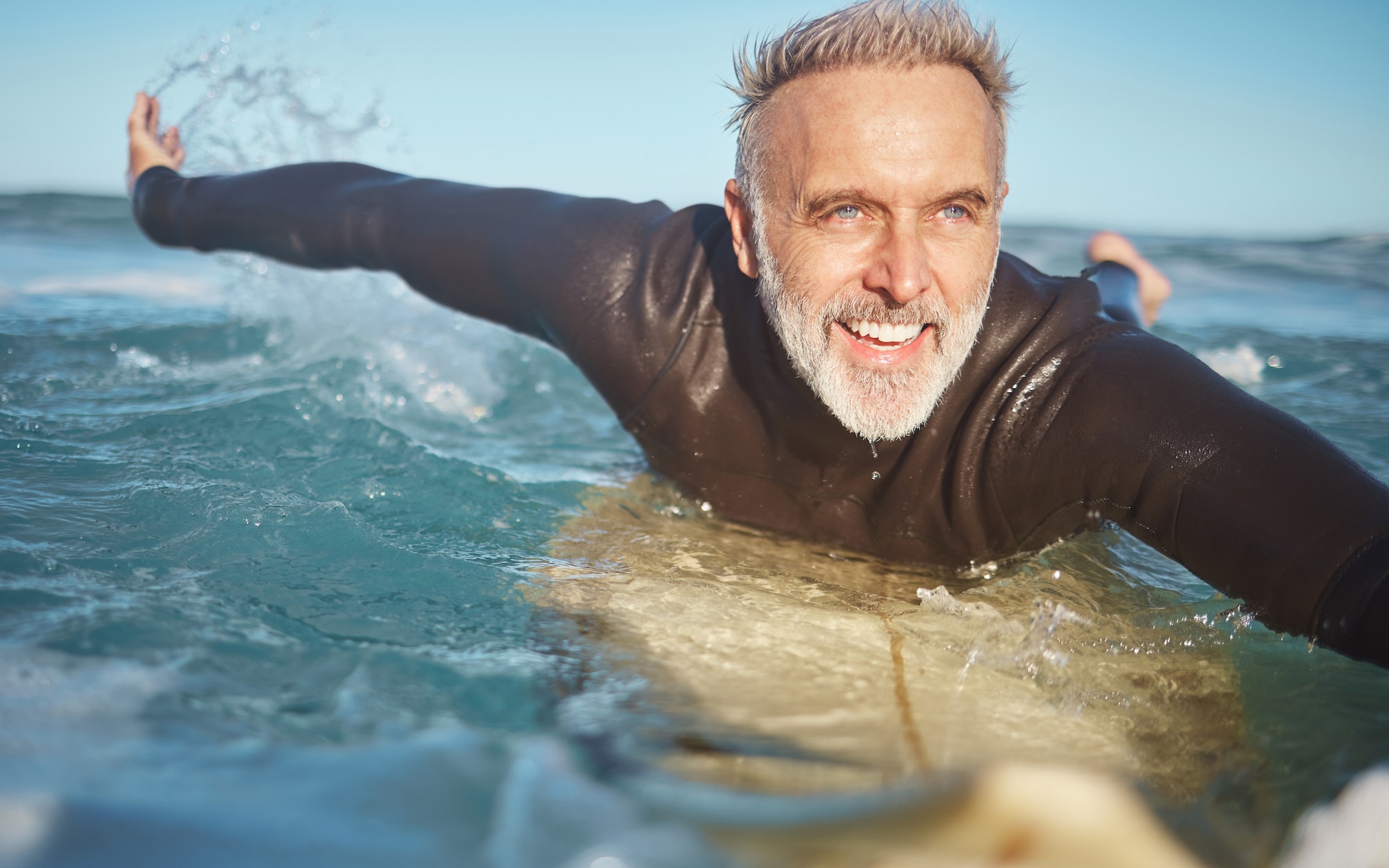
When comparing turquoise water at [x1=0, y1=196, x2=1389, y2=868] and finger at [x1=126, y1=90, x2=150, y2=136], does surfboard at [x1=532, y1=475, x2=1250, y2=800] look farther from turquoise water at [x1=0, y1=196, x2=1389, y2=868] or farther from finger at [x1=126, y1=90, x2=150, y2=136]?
finger at [x1=126, y1=90, x2=150, y2=136]

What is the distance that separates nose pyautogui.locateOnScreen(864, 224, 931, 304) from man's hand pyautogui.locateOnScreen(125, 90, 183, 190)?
9.10 feet

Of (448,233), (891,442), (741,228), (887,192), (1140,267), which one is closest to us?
(887,192)

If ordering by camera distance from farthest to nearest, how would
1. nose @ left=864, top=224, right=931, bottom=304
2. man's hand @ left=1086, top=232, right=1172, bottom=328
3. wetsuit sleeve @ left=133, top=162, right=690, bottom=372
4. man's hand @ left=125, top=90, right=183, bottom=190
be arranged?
man's hand @ left=1086, top=232, right=1172, bottom=328
man's hand @ left=125, top=90, right=183, bottom=190
wetsuit sleeve @ left=133, top=162, right=690, bottom=372
nose @ left=864, top=224, right=931, bottom=304

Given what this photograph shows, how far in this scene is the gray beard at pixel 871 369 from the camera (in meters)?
2.35

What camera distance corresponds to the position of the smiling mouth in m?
2.38

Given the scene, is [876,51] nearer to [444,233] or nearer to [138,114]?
[444,233]

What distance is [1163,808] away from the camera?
1554 millimetres

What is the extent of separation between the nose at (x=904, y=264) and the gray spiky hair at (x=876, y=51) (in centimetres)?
33

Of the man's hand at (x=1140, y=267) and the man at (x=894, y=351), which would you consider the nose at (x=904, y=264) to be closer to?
the man at (x=894, y=351)

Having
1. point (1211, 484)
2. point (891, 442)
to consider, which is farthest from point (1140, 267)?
point (1211, 484)

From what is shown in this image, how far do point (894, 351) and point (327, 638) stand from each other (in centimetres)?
133

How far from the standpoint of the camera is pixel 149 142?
3.90 metres

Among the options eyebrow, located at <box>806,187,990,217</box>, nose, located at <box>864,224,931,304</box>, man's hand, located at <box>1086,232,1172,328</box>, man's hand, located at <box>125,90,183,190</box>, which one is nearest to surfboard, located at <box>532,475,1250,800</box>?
nose, located at <box>864,224,931,304</box>

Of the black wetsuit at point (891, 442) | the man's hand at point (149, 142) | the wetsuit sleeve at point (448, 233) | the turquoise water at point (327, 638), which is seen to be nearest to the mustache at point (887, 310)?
the black wetsuit at point (891, 442)
